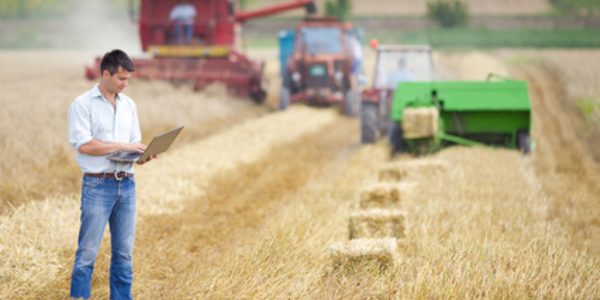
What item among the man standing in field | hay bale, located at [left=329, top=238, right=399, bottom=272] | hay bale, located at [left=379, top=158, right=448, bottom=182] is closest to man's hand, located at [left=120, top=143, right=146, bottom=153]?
the man standing in field

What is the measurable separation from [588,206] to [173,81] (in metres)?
13.1

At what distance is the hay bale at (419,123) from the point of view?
11.9 m

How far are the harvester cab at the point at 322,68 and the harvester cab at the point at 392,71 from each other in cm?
553

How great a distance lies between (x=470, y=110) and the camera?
12570 millimetres

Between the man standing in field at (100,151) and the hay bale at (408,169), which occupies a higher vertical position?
the man standing in field at (100,151)

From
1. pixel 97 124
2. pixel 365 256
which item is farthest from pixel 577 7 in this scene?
pixel 97 124

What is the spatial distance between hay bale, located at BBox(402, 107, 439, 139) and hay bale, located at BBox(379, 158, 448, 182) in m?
1.49

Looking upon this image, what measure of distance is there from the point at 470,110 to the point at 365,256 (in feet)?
23.9

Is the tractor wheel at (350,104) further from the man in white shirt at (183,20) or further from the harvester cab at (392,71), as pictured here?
the harvester cab at (392,71)

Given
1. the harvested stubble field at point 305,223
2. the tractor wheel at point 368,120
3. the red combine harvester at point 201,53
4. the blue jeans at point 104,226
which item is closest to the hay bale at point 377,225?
the harvested stubble field at point 305,223

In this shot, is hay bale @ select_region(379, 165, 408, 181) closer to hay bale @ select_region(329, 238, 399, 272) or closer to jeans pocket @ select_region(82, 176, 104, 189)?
hay bale @ select_region(329, 238, 399, 272)

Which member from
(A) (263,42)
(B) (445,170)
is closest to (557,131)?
(B) (445,170)

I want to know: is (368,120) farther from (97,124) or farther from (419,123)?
(97,124)

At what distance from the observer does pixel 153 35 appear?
71.4ft
